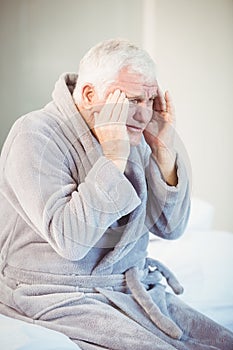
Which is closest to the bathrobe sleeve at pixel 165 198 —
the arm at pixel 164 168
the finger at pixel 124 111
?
the arm at pixel 164 168

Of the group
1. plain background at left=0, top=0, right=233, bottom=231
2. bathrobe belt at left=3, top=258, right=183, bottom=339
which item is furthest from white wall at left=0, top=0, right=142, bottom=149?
bathrobe belt at left=3, top=258, right=183, bottom=339

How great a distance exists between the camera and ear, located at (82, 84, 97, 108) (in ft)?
2.25

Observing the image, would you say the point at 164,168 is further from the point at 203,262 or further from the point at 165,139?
the point at 203,262

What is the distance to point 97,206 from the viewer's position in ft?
2.07

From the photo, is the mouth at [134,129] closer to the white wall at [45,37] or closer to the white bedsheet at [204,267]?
the white wall at [45,37]

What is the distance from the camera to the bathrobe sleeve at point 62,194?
634 mm

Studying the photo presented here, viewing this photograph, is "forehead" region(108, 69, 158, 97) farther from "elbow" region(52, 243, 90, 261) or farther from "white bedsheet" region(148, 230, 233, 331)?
"white bedsheet" region(148, 230, 233, 331)

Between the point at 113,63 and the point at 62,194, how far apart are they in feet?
0.60

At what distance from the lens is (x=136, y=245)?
0.75 meters

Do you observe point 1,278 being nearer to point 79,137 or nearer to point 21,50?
point 79,137

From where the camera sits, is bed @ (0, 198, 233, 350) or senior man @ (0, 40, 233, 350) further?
bed @ (0, 198, 233, 350)

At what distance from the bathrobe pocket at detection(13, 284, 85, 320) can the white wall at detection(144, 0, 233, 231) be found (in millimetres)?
262

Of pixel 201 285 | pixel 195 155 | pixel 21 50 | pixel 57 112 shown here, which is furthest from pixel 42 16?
pixel 201 285

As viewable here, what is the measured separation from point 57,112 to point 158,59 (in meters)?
0.19
